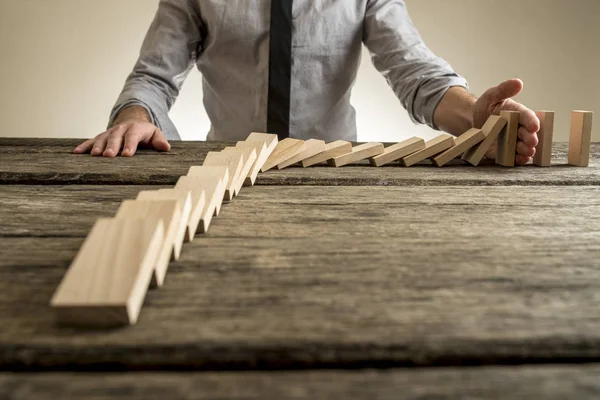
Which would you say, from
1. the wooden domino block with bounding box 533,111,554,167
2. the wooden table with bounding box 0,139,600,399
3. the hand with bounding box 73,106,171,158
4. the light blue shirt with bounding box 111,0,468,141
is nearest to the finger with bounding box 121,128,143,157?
the hand with bounding box 73,106,171,158

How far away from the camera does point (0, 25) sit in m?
2.72

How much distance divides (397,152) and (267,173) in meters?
0.21

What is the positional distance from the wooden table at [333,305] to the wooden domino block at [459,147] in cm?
24

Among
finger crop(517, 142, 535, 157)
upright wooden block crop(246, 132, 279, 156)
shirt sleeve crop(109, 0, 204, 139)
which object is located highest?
shirt sleeve crop(109, 0, 204, 139)

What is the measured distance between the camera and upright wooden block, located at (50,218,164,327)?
324 millimetres

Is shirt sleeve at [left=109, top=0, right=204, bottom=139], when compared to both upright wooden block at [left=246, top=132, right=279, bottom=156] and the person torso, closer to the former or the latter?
the person torso

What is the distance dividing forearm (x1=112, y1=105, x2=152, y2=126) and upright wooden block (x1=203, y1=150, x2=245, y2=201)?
1.87 feet

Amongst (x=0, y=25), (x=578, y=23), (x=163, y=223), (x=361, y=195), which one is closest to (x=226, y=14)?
(x=361, y=195)

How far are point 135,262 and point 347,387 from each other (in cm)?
15

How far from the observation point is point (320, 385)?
0.93 ft

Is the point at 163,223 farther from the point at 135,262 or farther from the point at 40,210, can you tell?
the point at 40,210

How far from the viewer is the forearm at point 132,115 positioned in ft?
4.18

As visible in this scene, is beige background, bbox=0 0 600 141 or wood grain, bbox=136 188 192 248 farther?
beige background, bbox=0 0 600 141

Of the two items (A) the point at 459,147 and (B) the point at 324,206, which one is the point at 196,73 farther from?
(B) the point at 324,206
